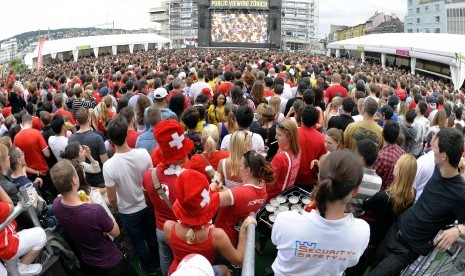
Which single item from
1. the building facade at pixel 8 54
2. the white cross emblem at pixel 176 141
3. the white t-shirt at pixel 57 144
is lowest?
the white t-shirt at pixel 57 144

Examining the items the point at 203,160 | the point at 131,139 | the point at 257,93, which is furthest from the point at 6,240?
the point at 257,93

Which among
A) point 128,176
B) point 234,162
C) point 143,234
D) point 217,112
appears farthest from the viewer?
point 217,112

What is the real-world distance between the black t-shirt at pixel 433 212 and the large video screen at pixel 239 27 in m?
44.6

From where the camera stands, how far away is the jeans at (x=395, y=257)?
2.75 m

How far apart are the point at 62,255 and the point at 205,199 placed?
1503mm

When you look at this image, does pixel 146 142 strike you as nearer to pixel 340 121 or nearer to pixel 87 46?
pixel 340 121

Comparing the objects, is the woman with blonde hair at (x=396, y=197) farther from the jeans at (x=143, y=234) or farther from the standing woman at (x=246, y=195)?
the jeans at (x=143, y=234)

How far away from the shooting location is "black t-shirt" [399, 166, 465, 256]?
2.46 metres

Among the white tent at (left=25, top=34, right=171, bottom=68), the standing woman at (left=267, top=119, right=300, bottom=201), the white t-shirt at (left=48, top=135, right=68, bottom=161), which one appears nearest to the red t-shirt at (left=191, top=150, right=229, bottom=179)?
the standing woman at (left=267, top=119, right=300, bottom=201)

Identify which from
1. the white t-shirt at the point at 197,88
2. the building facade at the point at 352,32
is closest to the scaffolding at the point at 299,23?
the building facade at the point at 352,32

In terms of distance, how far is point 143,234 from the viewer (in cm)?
383

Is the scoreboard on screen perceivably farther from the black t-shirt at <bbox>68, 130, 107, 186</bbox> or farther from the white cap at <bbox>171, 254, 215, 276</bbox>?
the white cap at <bbox>171, 254, 215, 276</bbox>

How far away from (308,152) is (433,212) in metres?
1.74

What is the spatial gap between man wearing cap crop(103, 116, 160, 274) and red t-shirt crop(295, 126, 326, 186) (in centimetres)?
163
